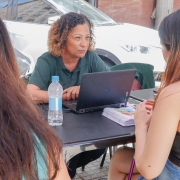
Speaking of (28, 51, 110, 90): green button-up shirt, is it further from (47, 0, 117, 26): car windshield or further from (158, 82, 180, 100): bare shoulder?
(47, 0, 117, 26): car windshield

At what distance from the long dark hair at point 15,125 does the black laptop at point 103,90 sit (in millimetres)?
1008

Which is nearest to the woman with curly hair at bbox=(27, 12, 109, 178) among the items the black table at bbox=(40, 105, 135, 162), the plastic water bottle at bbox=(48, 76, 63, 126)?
the plastic water bottle at bbox=(48, 76, 63, 126)

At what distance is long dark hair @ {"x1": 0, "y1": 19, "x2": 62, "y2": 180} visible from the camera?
908mm

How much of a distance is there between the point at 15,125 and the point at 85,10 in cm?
460

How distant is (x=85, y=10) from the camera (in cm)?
535

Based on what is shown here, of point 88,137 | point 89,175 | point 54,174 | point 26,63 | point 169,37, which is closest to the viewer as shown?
point 54,174

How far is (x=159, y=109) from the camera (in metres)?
1.48

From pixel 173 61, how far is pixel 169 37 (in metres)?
0.12

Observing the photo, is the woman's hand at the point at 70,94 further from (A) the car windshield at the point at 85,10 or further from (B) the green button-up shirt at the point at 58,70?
(A) the car windshield at the point at 85,10

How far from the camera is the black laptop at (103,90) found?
2.04 meters

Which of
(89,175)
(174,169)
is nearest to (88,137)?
(174,169)

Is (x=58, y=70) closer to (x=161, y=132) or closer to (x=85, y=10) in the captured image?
(x=161, y=132)

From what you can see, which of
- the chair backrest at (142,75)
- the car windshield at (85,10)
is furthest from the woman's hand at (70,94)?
the car windshield at (85,10)

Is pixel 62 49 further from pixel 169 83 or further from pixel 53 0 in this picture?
pixel 53 0
